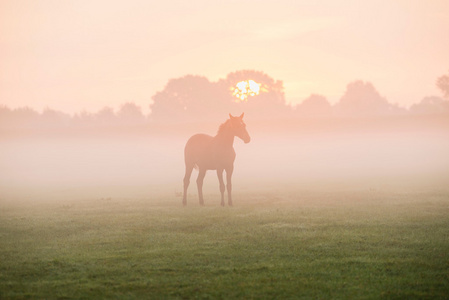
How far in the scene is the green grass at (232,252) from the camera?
9773 mm

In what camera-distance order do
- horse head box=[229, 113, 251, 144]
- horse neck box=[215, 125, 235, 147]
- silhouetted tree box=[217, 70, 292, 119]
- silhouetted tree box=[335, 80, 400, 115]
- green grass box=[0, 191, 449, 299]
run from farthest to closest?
1. silhouetted tree box=[335, 80, 400, 115]
2. silhouetted tree box=[217, 70, 292, 119]
3. horse neck box=[215, 125, 235, 147]
4. horse head box=[229, 113, 251, 144]
5. green grass box=[0, 191, 449, 299]

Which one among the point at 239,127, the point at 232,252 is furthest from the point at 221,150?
the point at 232,252

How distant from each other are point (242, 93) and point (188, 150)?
1895 inches

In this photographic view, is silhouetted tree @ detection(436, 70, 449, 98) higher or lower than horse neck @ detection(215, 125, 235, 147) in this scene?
higher

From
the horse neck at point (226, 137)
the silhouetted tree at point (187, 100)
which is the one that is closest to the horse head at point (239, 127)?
the horse neck at point (226, 137)

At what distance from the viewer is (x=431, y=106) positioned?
80.2 metres

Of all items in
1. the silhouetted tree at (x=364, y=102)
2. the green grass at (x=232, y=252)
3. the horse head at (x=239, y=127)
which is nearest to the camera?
the green grass at (x=232, y=252)

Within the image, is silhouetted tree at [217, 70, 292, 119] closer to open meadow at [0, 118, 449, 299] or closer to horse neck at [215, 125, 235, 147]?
open meadow at [0, 118, 449, 299]

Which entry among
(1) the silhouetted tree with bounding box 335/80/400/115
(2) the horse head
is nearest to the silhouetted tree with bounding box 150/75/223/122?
(1) the silhouetted tree with bounding box 335/80/400/115

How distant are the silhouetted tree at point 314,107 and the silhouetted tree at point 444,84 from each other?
14871 mm

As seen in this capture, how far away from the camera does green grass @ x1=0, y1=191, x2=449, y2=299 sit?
977 cm

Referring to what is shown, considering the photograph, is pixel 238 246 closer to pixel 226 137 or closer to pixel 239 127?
pixel 239 127

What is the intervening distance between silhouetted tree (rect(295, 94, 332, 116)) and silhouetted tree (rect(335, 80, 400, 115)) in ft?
6.05

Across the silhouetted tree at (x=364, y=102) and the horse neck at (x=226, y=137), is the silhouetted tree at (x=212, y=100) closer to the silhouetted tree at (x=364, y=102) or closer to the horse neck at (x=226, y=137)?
the silhouetted tree at (x=364, y=102)
